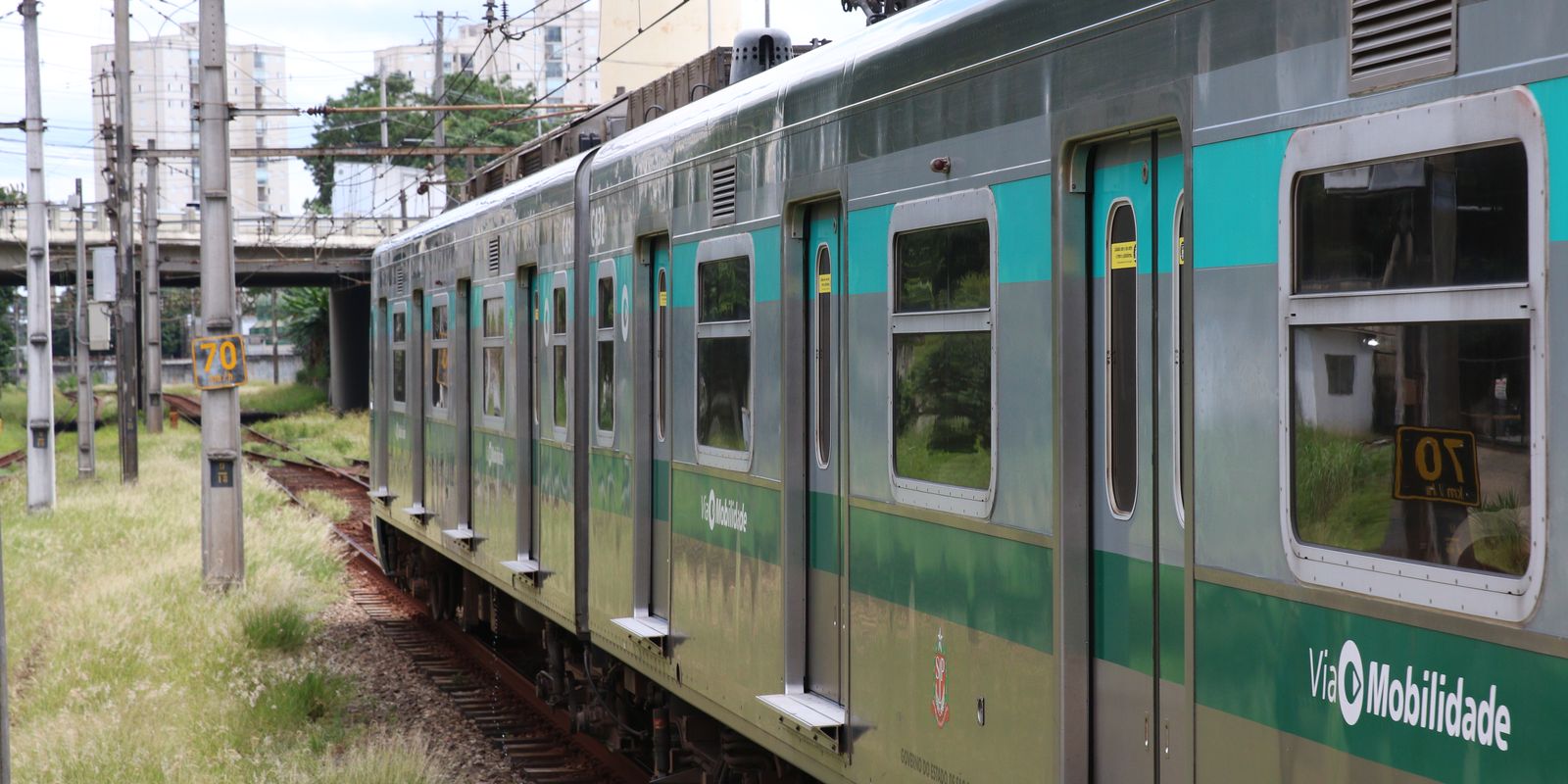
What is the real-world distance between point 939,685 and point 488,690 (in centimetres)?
865

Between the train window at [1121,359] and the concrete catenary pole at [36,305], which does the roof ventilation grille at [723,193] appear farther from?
the concrete catenary pole at [36,305]

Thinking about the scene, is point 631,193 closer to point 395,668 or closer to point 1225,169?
point 1225,169

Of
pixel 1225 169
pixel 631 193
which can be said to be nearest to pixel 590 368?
pixel 631 193

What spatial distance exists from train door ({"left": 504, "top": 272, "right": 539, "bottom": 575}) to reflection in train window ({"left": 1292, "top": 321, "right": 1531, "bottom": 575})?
8.00 meters

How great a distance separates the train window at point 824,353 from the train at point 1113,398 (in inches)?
0.9

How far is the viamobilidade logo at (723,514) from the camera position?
709 cm

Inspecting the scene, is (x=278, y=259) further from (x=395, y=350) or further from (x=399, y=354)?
(x=399, y=354)

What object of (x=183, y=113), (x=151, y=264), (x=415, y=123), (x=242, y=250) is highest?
(x=183, y=113)

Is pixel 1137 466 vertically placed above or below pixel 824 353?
below

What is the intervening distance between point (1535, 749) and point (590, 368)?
279 inches

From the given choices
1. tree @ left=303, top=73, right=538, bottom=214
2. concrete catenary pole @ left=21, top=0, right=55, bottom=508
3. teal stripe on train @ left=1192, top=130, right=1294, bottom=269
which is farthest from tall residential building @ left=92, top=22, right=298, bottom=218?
teal stripe on train @ left=1192, top=130, right=1294, bottom=269

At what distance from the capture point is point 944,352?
5.26 meters

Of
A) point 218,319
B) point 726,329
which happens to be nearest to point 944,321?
point 726,329

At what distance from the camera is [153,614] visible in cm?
1409
